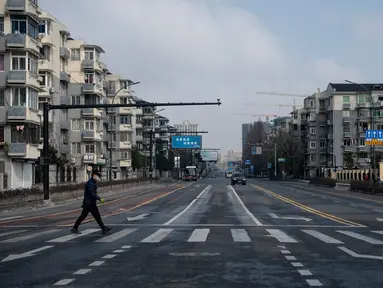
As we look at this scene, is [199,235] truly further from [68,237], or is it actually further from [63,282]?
[63,282]

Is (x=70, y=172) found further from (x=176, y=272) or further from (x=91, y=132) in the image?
(x=176, y=272)

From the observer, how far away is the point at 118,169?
377ft

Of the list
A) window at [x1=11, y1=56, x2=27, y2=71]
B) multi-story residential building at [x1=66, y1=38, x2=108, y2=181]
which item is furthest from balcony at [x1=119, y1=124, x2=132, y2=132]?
window at [x1=11, y1=56, x2=27, y2=71]

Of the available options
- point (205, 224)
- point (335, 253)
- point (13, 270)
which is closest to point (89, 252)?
point (13, 270)

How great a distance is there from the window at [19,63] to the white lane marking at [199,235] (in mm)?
40719

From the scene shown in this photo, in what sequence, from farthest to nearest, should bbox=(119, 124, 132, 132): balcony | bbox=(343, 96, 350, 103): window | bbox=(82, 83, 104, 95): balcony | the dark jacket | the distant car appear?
bbox=(343, 96, 350, 103): window → bbox=(119, 124, 132, 132): balcony → the distant car → bbox=(82, 83, 104, 95): balcony → the dark jacket

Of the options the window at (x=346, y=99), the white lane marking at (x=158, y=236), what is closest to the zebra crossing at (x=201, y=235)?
the white lane marking at (x=158, y=236)

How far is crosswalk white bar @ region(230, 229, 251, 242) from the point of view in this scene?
16.5 metres

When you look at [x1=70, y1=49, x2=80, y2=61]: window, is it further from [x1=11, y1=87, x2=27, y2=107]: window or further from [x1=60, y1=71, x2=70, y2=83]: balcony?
[x1=11, y1=87, x2=27, y2=107]: window

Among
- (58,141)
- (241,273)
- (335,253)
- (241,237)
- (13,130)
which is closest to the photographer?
(241,273)

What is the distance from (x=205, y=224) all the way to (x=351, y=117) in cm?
10271

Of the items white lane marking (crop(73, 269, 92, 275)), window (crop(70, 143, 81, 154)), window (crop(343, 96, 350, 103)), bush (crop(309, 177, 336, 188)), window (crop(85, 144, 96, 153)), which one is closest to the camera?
white lane marking (crop(73, 269, 92, 275))

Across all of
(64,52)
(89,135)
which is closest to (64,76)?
(64,52)

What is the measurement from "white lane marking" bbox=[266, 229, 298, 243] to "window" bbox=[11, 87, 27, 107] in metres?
41.4
